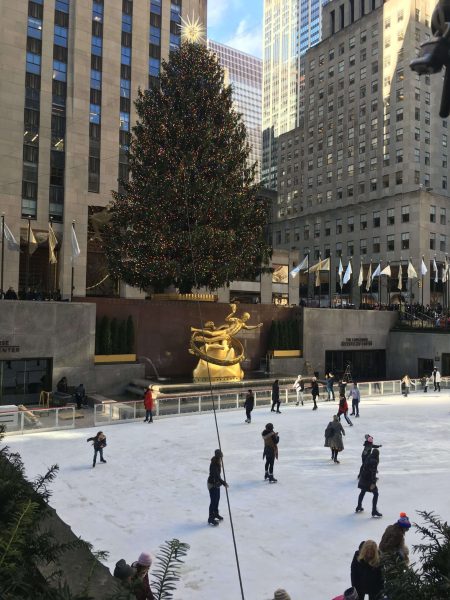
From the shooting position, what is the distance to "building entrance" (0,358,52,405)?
23.1m

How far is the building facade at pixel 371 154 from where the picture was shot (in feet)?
222

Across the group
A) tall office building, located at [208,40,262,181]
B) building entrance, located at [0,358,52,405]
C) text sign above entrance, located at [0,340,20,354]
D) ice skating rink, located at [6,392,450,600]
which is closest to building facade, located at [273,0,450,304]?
building entrance, located at [0,358,52,405]

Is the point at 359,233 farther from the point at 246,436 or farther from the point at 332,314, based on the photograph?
the point at 246,436

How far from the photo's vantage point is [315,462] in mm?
13805

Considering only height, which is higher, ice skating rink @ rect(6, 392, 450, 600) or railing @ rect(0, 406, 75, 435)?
railing @ rect(0, 406, 75, 435)

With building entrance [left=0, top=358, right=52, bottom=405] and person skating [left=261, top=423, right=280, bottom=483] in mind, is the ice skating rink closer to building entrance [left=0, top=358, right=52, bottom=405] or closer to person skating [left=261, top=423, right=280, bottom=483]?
person skating [left=261, top=423, right=280, bottom=483]

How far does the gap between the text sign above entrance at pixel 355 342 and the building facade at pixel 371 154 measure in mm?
27601

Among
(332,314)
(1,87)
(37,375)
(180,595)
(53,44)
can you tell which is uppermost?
(53,44)

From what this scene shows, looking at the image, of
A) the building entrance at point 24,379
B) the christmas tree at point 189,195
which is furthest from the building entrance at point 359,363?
the building entrance at point 24,379

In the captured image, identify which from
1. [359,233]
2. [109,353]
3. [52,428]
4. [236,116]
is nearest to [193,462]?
[52,428]

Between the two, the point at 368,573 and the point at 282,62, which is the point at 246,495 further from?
the point at 282,62

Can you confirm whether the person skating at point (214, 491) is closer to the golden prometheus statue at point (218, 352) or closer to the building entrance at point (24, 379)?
the golden prometheus statue at point (218, 352)

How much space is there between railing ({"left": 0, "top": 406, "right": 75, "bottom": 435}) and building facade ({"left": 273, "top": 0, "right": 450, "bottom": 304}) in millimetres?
49724

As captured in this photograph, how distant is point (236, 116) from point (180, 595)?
31.0 m
